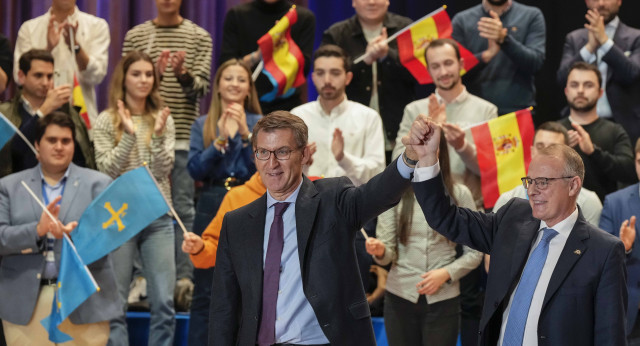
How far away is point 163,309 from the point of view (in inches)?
223

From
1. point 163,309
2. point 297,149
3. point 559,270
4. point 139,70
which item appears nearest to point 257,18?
point 139,70

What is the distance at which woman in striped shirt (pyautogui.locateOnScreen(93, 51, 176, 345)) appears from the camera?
223 inches

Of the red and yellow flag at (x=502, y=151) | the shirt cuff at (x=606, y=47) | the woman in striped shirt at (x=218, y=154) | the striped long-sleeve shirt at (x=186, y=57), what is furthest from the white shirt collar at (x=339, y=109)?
the shirt cuff at (x=606, y=47)

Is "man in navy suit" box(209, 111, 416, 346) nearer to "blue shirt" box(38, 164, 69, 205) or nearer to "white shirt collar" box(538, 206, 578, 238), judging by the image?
"white shirt collar" box(538, 206, 578, 238)

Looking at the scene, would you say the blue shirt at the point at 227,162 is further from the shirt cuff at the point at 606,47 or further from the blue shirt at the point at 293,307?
the shirt cuff at the point at 606,47

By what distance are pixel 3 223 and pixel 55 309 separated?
0.61 m

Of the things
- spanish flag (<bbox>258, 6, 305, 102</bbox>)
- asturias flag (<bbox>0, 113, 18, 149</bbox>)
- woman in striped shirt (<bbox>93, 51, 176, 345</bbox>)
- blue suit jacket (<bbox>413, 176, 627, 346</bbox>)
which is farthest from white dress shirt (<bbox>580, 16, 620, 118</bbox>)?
asturias flag (<bbox>0, 113, 18, 149</bbox>)

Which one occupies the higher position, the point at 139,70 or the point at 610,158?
the point at 139,70

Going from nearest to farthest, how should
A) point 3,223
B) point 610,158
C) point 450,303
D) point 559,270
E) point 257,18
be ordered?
point 559,270 → point 450,303 → point 3,223 → point 610,158 → point 257,18

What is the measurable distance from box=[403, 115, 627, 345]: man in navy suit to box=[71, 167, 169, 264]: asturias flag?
2.46m

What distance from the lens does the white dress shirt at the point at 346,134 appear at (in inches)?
228

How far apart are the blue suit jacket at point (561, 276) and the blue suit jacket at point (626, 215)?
1930 millimetres

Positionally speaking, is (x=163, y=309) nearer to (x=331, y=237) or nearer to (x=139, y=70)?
(x=139, y=70)

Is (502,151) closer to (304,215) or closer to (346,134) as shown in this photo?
(346,134)
